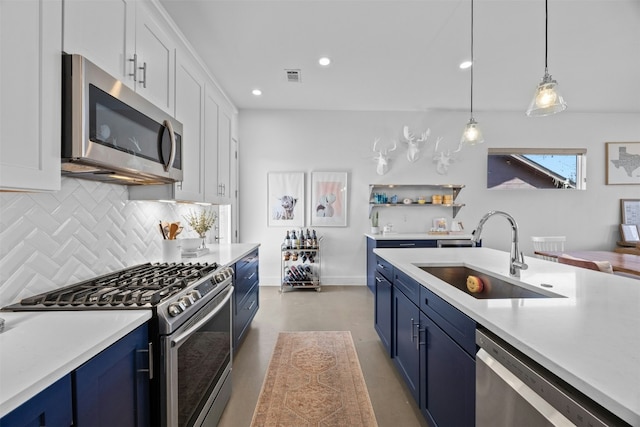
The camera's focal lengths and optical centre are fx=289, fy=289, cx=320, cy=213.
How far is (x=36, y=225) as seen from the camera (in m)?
1.35

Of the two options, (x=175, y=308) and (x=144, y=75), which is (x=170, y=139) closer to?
(x=144, y=75)

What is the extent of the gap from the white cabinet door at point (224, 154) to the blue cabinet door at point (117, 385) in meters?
2.22

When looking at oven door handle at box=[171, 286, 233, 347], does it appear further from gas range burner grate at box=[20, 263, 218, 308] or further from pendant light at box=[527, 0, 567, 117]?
pendant light at box=[527, 0, 567, 117]

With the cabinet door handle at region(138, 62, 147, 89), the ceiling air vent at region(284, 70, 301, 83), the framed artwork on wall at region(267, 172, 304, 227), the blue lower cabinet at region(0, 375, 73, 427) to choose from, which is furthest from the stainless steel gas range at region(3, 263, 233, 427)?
the framed artwork on wall at region(267, 172, 304, 227)

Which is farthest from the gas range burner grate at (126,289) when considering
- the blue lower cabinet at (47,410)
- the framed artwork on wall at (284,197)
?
the framed artwork on wall at (284,197)

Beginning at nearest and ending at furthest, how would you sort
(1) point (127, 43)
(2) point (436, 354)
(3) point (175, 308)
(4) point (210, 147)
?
(3) point (175, 308), (2) point (436, 354), (1) point (127, 43), (4) point (210, 147)

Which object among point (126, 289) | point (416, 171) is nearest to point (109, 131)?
point (126, 289)

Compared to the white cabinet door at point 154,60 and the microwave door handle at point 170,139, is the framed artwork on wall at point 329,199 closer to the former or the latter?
the white cabinet door at point 154,60

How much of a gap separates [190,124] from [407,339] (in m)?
2.39

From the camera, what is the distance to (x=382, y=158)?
471 cm

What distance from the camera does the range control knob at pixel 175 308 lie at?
1.24 meters

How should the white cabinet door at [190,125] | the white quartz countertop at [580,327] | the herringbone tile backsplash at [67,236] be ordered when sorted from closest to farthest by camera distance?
1. the white quartz countertop at [580,327]
2. the herringbone tile backsplash at [67,236]
3. the white cabinet door at [190,125]

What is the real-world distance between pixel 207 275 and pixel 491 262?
196 centimetres

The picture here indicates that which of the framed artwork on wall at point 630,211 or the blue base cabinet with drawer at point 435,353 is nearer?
the blue base cabinet with drawer at point 435,353
